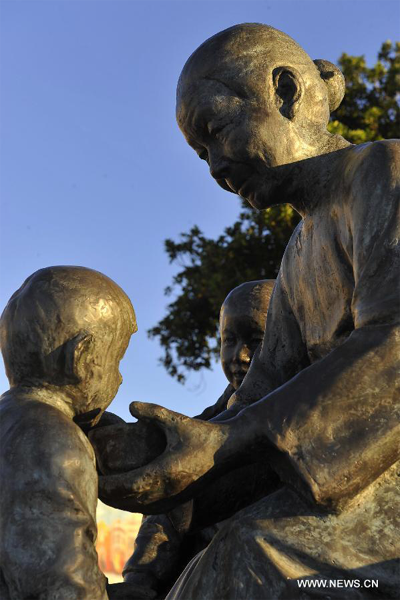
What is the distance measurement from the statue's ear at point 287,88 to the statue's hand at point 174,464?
1235mm

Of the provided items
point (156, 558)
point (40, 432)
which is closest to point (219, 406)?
point (156, 558)

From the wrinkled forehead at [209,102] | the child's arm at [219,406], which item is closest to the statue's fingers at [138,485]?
the wrinkled forehead at [209,102]

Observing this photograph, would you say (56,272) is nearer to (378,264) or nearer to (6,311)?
(6,311)

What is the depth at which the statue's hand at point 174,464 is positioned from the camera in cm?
289

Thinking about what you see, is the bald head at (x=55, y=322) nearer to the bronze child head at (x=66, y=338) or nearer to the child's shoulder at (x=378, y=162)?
the bronze child head at (x=66, y=338)

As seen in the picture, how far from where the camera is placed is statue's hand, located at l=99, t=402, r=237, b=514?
9.50 feet

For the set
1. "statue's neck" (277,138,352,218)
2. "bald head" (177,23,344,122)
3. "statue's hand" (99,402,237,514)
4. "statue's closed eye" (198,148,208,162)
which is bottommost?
"statue's hand" (99,402,237,514)

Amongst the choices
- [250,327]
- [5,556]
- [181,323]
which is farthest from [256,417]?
[181,323]

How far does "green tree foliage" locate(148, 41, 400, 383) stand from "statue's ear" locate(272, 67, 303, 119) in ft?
35.0

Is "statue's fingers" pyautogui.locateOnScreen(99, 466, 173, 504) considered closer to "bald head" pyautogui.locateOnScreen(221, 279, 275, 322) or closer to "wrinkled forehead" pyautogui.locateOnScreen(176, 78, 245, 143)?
"wrinkled forehead" pyautogui.locateOnScreen(176, 78, 245, 143)

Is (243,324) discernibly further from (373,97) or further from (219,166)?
(373,97)

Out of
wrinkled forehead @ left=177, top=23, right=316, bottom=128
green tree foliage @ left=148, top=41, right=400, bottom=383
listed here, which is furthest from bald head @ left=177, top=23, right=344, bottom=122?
green tree foliage @ left=148, top=41, right=400, bottom=383

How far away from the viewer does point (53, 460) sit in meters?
2.85

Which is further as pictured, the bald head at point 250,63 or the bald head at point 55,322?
the bald head at point 250,63
